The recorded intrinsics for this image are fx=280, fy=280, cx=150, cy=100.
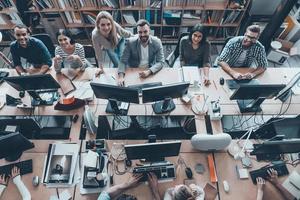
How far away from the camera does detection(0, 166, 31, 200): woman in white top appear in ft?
7.67

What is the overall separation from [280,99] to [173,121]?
1170 mm

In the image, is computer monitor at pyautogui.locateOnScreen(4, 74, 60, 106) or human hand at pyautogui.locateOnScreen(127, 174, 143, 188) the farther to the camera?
computer monitor at pyautogui.locateOnScreen(4, 74, 60, 106)

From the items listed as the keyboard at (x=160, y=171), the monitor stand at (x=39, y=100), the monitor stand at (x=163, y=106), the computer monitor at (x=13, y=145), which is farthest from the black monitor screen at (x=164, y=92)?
the computer monitor at (x=13, y=145)

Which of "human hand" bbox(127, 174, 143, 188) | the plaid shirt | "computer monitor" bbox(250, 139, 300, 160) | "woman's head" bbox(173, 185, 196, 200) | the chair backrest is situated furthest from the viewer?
the chair backrest

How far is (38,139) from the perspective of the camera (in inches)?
108

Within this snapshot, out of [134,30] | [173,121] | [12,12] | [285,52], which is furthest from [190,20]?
[12,12]

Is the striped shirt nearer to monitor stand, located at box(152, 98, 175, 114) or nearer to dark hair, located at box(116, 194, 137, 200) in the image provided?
monitor stand, located at box(152, 98, 175, 114)

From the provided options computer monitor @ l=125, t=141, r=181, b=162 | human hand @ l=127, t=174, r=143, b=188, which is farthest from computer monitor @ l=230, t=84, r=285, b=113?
human hand @ l=127, t=174, r=143, b=188

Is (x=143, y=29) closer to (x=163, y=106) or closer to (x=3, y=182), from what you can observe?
(x=163, y=106)

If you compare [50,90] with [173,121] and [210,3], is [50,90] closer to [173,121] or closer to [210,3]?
[173,121]

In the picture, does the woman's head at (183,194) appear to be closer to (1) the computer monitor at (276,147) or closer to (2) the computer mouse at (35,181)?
(1) the computer monitor at (276,147)

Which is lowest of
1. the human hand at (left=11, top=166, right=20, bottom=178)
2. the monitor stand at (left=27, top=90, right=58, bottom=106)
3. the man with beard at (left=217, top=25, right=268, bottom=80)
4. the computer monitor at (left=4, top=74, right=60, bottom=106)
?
the human hand at (left=11, top=166, right=20, bottom=178)

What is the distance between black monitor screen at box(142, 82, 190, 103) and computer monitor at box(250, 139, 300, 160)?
2.69 feet

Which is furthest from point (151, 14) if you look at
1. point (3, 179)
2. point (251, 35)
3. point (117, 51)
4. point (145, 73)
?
point (3, 179)
